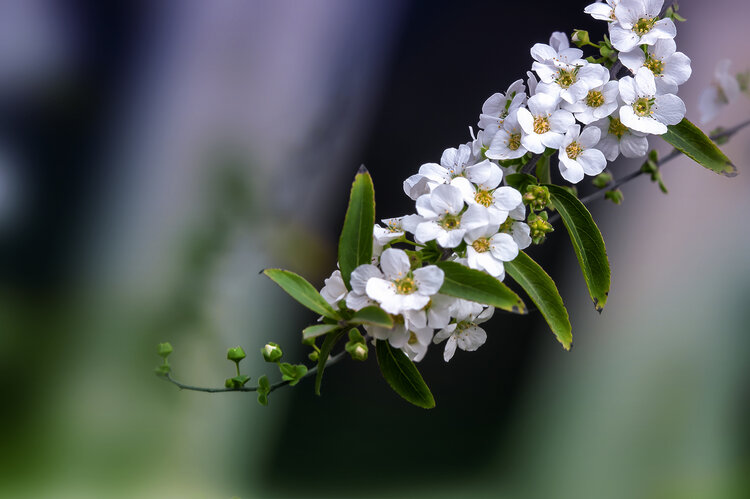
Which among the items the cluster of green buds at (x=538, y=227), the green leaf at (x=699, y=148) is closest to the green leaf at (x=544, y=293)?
the cluster of green buds at (x=538, y=227)

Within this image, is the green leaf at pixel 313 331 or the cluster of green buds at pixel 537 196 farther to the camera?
the cluster of green buds at pixel 537 196

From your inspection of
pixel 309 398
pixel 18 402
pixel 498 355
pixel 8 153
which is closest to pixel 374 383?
pixel 309 398

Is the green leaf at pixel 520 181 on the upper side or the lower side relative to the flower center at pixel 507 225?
upper

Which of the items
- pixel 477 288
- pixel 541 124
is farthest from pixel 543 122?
pixel 477 288

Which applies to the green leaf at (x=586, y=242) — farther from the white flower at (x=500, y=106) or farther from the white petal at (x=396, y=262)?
the white petal at (x=396, y=262)

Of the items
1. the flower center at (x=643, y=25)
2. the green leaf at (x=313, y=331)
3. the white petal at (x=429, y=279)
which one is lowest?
the green leaf at (x=313, y=331)

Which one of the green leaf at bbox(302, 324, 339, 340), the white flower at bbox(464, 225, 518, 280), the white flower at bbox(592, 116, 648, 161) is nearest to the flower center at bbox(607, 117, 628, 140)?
the white flower at bbox(592, 116, 648, 161)
